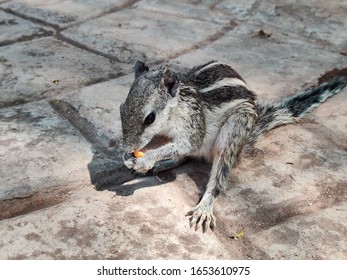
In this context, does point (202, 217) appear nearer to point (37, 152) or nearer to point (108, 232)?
point (108, 232)

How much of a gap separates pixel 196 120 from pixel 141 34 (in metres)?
1.81

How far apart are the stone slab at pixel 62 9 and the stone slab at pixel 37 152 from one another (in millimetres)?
1610

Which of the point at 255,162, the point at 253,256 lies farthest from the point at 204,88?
the point at 253,256

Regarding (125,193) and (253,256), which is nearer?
(253,256)

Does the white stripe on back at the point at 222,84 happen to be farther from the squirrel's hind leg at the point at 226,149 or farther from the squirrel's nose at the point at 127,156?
the squirrel's nose at the point at 127,156

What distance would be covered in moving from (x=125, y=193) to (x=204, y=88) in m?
0.76

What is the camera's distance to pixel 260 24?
455 centimetres

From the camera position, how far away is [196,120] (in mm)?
2764

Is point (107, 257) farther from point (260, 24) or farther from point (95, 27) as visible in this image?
point (260, 24)

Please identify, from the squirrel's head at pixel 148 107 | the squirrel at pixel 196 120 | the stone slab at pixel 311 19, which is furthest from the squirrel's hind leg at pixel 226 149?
the stone slab at pixel 311 19

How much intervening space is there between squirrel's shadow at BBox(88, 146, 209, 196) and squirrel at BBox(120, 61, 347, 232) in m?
0.06

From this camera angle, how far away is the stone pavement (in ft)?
7.43

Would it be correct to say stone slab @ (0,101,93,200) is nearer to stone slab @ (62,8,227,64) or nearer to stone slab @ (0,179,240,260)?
stone slab @ (0,179,240,260)

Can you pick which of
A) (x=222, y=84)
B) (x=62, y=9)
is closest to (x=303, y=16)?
(x=222, y=84)
